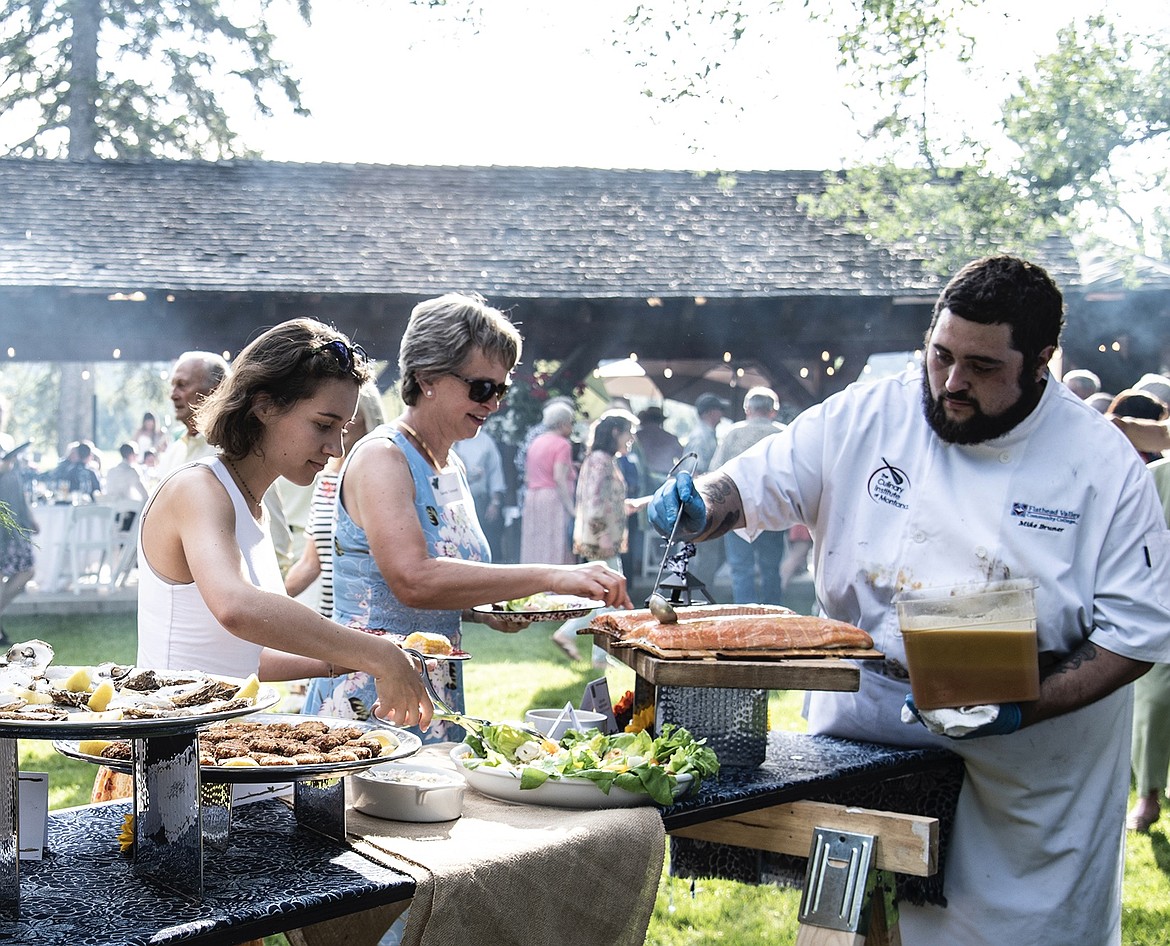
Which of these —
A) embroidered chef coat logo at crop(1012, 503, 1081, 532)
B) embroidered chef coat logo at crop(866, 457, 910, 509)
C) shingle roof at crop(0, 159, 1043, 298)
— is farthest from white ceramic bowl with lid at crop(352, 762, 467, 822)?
shingle roof at crop(0, 159, 1043, 298)

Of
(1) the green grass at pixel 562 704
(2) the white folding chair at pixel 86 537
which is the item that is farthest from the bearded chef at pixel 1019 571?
(2) the white folding chair at pixel 86 537

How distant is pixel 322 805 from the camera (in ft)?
6.15

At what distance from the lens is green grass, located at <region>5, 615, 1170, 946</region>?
418 cm

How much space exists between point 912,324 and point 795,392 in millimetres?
1673

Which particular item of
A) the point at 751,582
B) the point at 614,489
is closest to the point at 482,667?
the point at 614,489

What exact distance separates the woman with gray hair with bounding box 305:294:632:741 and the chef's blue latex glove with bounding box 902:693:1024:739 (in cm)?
80

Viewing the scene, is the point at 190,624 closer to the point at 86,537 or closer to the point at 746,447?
A: the point at 746,447

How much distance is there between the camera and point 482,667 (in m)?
8.20

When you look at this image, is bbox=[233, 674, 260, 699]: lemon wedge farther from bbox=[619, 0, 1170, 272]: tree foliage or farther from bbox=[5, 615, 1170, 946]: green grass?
bbox=[619, 0, 1170, 272]: tree foliage

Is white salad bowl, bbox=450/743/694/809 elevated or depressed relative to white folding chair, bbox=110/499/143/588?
elevated

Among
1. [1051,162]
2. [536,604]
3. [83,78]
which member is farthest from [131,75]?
[536,604]

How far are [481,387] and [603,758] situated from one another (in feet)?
3.62

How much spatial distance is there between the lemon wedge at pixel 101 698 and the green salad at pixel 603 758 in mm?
797

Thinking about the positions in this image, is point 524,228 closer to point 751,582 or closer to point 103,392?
point 751,582
